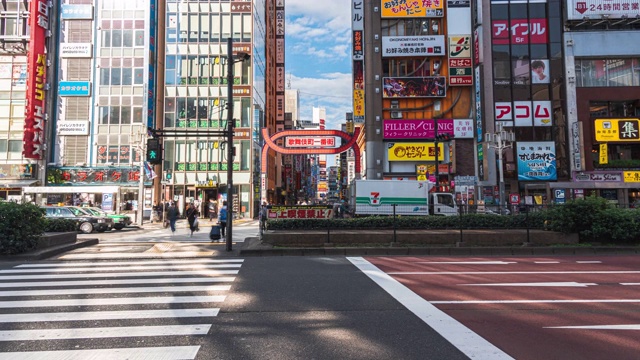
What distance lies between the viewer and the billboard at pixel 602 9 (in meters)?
34.5

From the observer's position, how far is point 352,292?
7918 mm

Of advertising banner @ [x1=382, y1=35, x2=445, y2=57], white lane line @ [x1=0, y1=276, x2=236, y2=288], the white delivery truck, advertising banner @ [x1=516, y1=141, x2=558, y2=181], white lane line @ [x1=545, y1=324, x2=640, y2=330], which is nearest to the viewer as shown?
white lane line @ [x1=545, y1=324, x2=640, y2=330]

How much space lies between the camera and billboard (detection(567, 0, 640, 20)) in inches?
1358

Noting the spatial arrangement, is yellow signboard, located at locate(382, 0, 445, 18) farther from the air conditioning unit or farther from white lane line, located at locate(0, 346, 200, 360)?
white lane line, located at locate(0, 346, 200, 360)

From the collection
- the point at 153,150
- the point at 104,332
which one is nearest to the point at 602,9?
the point at 153,150

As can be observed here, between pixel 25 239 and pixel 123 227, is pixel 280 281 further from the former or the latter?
pixel 123 227

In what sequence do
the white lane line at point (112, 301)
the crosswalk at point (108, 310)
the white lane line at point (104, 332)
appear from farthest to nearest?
1. the white lane line at point (112, 301)
2. the white lane line at point (104, 332)
3. the crosswalk at point (108, 310)

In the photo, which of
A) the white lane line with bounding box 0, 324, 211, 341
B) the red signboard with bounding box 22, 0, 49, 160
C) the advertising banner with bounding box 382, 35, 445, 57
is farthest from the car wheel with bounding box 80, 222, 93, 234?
the advertising banner with bounding box 382, 35, 445, 57

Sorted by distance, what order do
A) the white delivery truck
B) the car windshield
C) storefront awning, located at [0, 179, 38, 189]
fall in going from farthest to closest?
storefront awning, located at [0, 179, 38, 189] < the car windshield < the white delivery truck

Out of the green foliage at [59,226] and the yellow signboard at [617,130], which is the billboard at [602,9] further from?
the green foliage at [59,226]

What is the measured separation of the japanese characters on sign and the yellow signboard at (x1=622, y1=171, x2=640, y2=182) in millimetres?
28221

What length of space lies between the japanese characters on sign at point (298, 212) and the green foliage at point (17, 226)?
9.57 metres

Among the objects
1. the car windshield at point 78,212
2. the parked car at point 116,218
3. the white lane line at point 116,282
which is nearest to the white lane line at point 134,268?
the white lane line at point 116,282

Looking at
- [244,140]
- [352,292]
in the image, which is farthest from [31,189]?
[352,292]
